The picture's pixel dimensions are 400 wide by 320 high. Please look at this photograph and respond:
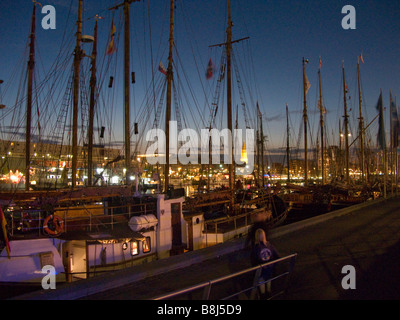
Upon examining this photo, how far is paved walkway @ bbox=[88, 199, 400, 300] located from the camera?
218 inches

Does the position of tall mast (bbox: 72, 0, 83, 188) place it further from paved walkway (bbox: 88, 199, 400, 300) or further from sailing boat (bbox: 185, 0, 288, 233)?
paved walkway (bbox: 88, 199, 400, 300)

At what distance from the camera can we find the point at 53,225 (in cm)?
1055

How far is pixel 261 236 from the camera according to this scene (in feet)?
17.6

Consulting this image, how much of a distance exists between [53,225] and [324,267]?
8587 mm

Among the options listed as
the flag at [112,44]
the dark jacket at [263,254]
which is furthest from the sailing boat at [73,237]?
the flag at [112,44]

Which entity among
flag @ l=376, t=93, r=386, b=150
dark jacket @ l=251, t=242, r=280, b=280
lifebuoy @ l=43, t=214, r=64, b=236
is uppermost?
flag @ l=376, t=93, r=386, b=150

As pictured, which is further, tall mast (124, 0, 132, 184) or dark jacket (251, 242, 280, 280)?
tall mast (124, 0, 132, 184)

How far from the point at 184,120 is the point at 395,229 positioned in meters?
18.1

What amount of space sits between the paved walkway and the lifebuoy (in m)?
5.74

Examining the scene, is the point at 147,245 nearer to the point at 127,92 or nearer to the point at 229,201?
the point at 229,201

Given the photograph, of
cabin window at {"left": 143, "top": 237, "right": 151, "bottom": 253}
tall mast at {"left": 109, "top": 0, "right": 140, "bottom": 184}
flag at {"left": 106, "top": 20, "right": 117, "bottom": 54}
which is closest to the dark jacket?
cabin window at {"left": 143, "top": 237, "right": 151, "bottom": 253}

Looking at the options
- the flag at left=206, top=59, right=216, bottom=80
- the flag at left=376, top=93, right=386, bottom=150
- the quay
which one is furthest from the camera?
the flag at left=206, top=59, right=216, bottom=80
